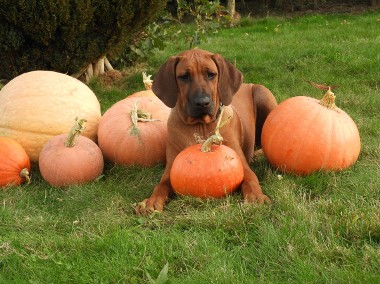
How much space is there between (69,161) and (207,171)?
48.9 inches

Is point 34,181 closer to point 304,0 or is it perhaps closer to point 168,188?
point 168,188

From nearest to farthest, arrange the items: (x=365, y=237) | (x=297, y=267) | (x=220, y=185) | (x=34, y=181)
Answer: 1. (x=297, y=267)
2. (x=365, y=237)
3. (x=220, y=185)
4. (x=34, y=181)

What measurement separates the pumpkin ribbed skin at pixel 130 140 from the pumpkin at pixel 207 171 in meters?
0.83

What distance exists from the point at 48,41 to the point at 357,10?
10883 millimetres

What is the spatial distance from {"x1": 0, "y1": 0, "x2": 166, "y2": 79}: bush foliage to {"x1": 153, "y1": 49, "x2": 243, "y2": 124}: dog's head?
2.90m

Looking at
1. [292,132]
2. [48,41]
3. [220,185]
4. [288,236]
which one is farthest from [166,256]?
[48,41]

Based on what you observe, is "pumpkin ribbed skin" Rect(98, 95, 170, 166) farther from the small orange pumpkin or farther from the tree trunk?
the tree trunk

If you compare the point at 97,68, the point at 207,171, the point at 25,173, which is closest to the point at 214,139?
the point at 207,171

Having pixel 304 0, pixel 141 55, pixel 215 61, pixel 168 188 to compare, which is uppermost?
pixel 215 61

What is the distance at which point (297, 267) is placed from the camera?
108 inches

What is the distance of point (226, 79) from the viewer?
13.8ft

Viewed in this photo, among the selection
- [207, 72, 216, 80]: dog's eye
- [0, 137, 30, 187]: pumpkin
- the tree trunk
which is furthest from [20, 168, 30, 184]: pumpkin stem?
the tree trunk

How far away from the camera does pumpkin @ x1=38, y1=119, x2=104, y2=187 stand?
441 cm

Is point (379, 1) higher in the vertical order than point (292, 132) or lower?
lower
